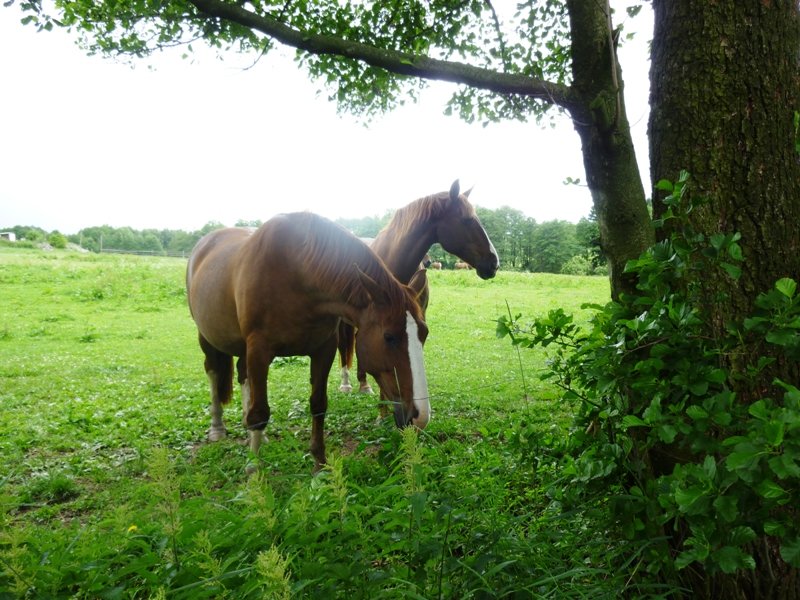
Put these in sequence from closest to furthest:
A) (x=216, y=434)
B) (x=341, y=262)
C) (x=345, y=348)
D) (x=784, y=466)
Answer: (x=784, y=466) < (x=341, y=262) < (x=216, y=434) < (x=345, y=348)

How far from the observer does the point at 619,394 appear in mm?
1741

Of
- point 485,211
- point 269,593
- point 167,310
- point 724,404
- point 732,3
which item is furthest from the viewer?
point 485,211

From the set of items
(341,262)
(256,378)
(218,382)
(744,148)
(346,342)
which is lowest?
(218,382)

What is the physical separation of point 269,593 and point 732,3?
2.33 m

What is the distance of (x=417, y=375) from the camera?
340cm

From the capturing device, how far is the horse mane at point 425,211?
575 centimetres

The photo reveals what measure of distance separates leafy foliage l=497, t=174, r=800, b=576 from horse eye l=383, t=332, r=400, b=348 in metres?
1.55

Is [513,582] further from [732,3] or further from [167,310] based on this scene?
[167,310]

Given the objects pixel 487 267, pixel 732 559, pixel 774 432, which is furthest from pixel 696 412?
pixel 487 267

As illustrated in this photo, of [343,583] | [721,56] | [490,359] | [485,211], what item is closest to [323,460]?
[343,583]

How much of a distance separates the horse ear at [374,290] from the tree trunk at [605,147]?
5.08ft

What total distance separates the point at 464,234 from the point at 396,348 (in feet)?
9.02

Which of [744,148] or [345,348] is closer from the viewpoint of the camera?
[744,148]

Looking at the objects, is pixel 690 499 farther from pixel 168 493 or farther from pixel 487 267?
pixel 487 267
